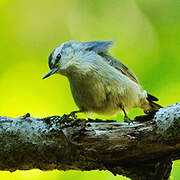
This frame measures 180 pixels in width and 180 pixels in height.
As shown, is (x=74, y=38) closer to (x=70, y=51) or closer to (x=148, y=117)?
(x=70, y=51)

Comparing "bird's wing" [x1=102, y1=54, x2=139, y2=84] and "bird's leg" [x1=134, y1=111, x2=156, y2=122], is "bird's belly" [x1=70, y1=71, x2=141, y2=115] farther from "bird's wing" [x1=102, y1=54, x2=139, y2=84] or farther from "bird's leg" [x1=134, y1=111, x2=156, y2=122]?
"bird's leg" [x1=134, y1=111, x2=156, y2=122]

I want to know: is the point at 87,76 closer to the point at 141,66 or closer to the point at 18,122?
the point at 141,66

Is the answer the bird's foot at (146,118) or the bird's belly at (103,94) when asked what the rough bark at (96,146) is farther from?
the bird's belly at (103,94)

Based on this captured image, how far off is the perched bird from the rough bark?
1.00 m

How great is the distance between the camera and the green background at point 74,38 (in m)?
4.12

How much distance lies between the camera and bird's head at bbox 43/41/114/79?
4242 millimetres

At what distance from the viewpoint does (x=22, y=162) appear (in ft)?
9.58

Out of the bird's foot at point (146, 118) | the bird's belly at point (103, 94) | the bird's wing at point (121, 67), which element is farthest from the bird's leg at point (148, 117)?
Result: the bird's wing at point (121, 67)

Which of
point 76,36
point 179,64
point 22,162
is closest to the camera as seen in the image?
point 22,162

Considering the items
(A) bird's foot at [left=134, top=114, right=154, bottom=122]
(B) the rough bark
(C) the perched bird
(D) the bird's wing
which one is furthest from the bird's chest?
(A) bird's foot at [left=134, top=114, right=154, bottom=122]

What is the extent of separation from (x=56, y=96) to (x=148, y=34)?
5.33 ft

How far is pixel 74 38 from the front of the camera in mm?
5156

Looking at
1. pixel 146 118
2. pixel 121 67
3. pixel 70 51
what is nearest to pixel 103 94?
pixel 121 67

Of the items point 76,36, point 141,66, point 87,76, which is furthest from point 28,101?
point 141,66
